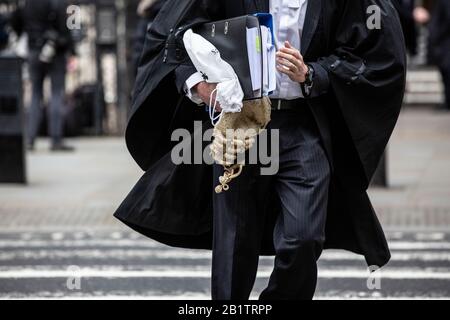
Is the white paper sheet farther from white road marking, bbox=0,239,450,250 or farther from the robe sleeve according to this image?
white road marking, bbox=0,239,450,250

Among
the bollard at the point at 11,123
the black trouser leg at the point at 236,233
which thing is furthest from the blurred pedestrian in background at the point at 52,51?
the black trouser leg at the point at 236,233

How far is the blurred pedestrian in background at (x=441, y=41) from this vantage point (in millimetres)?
17781

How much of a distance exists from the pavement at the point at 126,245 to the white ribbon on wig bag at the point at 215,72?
2474 mm

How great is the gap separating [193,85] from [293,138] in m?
0.47

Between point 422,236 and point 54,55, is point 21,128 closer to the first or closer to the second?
point 54,55

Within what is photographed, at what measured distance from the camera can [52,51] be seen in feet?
49.4

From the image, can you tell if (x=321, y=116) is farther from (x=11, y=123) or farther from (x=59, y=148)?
(x=59, y=148)

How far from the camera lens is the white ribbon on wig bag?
4758mm

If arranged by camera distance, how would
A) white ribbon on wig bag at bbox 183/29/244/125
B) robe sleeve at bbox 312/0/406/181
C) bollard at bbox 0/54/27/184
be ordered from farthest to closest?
bollard at bbox 0/54/27/184, robe sleeve at bbox 312/0/406/181, white ribbon on wig bag at bbox 183/29/244/125

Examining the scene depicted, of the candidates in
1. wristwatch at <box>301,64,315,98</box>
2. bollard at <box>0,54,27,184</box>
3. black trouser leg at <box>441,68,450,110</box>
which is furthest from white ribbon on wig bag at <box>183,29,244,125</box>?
black trouser leg at <box>441,68,450,110</box>

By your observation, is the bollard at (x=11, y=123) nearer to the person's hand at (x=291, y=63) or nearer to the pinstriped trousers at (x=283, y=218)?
the pinstriped trousers at (x=283, y=218)

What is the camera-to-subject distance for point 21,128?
11852 mm

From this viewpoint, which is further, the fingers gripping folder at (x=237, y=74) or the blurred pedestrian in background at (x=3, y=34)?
the blurred pedestrian in background at (x=3, y=34)

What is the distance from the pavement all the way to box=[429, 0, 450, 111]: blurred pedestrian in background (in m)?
3.75
